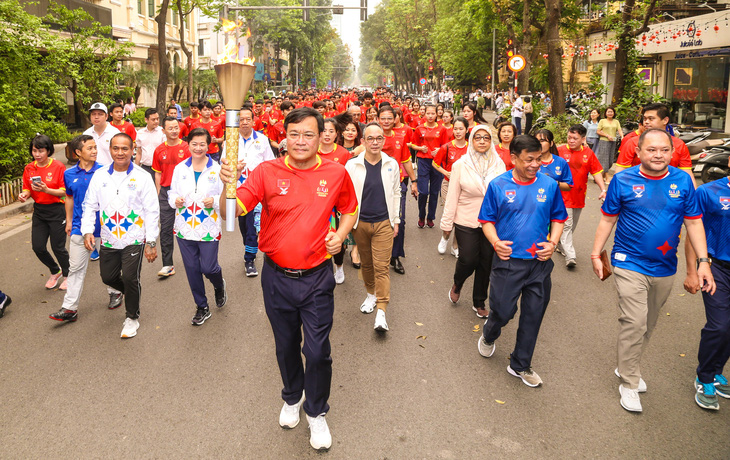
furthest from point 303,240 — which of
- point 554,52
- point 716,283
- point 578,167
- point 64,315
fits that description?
point 554,52

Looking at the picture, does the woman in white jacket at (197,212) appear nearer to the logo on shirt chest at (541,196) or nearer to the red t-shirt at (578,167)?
the logo on shirt chest at (541,196)

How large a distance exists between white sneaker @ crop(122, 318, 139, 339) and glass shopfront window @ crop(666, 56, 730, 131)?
22.1 metres

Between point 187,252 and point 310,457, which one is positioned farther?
point 187,252

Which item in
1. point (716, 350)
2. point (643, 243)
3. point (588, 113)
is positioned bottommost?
point (716, 350)

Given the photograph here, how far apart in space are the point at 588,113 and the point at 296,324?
1747cm

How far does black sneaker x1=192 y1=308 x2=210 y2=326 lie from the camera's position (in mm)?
6047

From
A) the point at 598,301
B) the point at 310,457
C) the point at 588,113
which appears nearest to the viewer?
the point at 310,457

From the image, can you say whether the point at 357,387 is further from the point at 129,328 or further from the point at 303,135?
the point at 129,328

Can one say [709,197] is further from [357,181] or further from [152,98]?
[152,98]

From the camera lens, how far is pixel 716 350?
14.4 feet

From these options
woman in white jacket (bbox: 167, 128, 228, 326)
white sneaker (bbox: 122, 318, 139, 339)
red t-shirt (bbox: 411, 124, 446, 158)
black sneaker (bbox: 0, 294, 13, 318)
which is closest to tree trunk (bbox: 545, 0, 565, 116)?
red t-shirt (bbox: 411, 124, 446, 158)

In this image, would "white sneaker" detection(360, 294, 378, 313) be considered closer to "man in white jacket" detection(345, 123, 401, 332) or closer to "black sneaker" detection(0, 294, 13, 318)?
"man in white jacket" detection(345, 123, 401, 332)

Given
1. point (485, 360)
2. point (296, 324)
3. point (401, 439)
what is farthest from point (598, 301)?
point (296, 324)

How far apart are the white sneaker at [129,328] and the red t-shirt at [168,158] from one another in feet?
8.17
